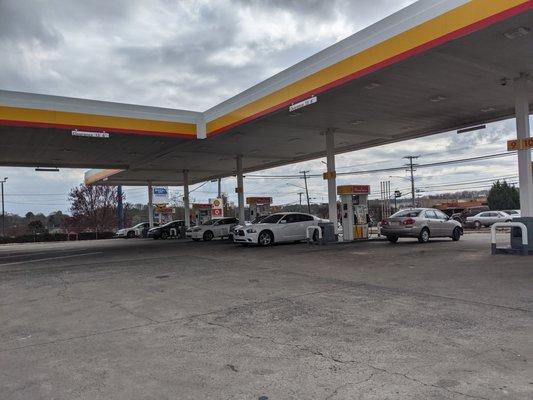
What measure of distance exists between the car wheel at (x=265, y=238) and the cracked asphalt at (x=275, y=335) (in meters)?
9.19

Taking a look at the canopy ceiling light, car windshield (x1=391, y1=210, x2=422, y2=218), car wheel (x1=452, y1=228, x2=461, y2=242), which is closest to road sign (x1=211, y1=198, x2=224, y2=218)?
car windshield (x1=391, y1=210, x2=422, y2=218)

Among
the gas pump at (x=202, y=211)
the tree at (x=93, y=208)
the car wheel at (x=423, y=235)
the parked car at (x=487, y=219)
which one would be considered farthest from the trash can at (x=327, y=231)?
the tree at (x=93, y=208)

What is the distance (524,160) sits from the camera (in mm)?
13836

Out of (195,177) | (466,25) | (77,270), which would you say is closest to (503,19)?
(466,25)

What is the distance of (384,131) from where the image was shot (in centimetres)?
2336

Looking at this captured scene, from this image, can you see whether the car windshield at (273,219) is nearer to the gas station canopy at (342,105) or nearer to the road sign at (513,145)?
the gas station canopy at (342,105)

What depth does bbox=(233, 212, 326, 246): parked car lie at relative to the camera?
2095cm

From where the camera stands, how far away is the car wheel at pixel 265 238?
68.9ft

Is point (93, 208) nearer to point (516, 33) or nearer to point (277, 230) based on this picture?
point (277, 230)

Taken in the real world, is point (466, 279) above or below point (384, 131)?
below

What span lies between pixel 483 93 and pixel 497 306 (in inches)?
442

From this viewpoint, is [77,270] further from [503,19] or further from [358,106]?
[503,19]

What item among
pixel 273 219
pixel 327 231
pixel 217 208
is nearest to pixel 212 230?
pixel 217 208

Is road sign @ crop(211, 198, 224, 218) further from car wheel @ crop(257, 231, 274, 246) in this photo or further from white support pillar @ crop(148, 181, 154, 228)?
car wheel @ crop(257, 231, 274, 246)
